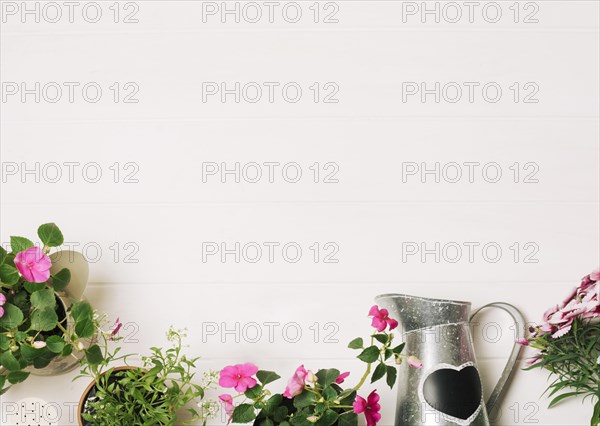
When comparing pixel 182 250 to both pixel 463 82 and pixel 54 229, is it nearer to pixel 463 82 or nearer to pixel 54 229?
pixel 54 229

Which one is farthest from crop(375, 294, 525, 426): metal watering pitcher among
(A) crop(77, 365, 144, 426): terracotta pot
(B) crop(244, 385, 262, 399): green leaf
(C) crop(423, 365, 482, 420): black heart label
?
(A) crop(77, 365, 144, 426): terracotta pot

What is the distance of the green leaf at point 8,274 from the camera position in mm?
1048

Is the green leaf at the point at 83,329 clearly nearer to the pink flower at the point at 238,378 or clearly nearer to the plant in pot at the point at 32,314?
the plant in pot at the point at 32,314

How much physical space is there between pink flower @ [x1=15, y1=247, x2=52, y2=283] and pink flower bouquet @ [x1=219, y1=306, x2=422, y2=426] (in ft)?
1.09

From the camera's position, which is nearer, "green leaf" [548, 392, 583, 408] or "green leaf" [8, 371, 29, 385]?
"green leaf" [8, 371, 29, 385]

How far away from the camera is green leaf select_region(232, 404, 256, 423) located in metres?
1.05

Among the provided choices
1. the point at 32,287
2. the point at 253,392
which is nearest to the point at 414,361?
the point at 253,392

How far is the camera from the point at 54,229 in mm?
1100

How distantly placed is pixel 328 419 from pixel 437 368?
195mm

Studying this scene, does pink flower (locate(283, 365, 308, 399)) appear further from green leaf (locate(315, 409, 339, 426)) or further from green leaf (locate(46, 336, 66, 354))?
green leaf (locate(46, 336, 66, 354))

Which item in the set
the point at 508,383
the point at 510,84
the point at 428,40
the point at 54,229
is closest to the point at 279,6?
the point at 428,40

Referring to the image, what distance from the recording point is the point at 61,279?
1113 mm

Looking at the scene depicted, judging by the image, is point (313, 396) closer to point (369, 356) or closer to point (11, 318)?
point (369, 356)

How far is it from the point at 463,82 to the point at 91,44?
0.72 metres
